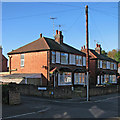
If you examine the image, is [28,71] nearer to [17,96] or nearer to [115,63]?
[17,96]

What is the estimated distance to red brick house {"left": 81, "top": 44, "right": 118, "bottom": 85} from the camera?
42500 millimetres

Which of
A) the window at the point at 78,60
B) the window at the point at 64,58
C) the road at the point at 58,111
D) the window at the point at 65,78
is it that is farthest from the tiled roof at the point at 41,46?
the road at the point at 58,111

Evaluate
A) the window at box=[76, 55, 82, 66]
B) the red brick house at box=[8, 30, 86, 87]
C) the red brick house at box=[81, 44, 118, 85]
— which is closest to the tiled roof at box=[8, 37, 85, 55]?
the red brick house at box=[8, 30, 86, 87]

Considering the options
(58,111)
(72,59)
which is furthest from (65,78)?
(58,111)

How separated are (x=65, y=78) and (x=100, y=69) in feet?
46.5

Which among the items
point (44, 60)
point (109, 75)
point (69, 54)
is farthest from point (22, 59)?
point (109, 75)

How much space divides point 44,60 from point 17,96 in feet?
45.0

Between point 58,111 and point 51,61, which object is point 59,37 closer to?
point 51,61

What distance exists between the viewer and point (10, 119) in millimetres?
11242

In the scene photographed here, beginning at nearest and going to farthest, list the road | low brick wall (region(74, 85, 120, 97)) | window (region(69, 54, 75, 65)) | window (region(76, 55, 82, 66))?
the road < low brick wall (region(74, 85, 120, 97)) < window (region(69, 54, 75, 65)) < window (region(76, 55, 82, 66))

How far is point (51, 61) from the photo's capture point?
29.7 meters

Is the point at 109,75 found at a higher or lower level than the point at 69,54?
lower

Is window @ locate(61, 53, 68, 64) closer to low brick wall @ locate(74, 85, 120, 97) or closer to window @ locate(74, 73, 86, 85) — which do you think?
window @ locate(74, 73, 86, 85)

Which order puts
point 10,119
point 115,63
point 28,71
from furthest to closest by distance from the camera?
point 115,63 → point 28,71 → point 10,119
